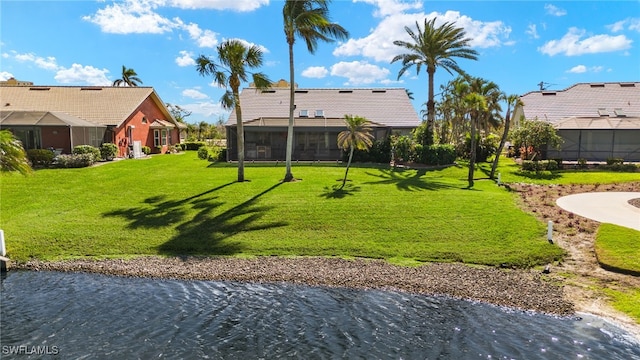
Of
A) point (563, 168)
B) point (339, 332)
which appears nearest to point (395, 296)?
point (339, 332)

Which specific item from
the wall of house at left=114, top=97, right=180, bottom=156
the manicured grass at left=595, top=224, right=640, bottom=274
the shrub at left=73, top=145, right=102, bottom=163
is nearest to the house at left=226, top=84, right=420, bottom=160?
the wall of house at left=114, top=97, right=180, bottom=156

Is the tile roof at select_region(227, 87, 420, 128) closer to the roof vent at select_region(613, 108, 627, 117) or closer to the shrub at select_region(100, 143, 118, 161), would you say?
the shrub at select_region(100, 143, 118, 161)

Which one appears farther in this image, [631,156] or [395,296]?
[631,156]

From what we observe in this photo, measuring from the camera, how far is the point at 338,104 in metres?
38.3

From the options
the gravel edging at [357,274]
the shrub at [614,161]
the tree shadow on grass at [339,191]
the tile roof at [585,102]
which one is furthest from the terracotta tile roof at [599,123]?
the gravel edging at [357,274]

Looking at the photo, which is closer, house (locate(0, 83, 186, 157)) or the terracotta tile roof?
house (locate(0, 83, 186, 157))

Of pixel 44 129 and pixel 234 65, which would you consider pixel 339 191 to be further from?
pixel 44 129

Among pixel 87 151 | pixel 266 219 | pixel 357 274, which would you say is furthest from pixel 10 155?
pixel 87 151

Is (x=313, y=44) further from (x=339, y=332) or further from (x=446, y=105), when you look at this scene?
(x=446, y=105)

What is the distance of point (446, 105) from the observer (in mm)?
44531

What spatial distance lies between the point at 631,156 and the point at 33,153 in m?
43.7

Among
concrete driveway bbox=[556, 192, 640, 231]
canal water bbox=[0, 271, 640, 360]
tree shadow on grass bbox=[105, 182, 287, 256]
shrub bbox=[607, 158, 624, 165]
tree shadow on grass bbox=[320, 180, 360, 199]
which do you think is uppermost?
shrub bbox=[607, 158, 624, 165]

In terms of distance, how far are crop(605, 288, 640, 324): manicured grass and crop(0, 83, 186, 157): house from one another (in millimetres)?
30618

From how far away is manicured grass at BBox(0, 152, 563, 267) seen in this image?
556 inches
